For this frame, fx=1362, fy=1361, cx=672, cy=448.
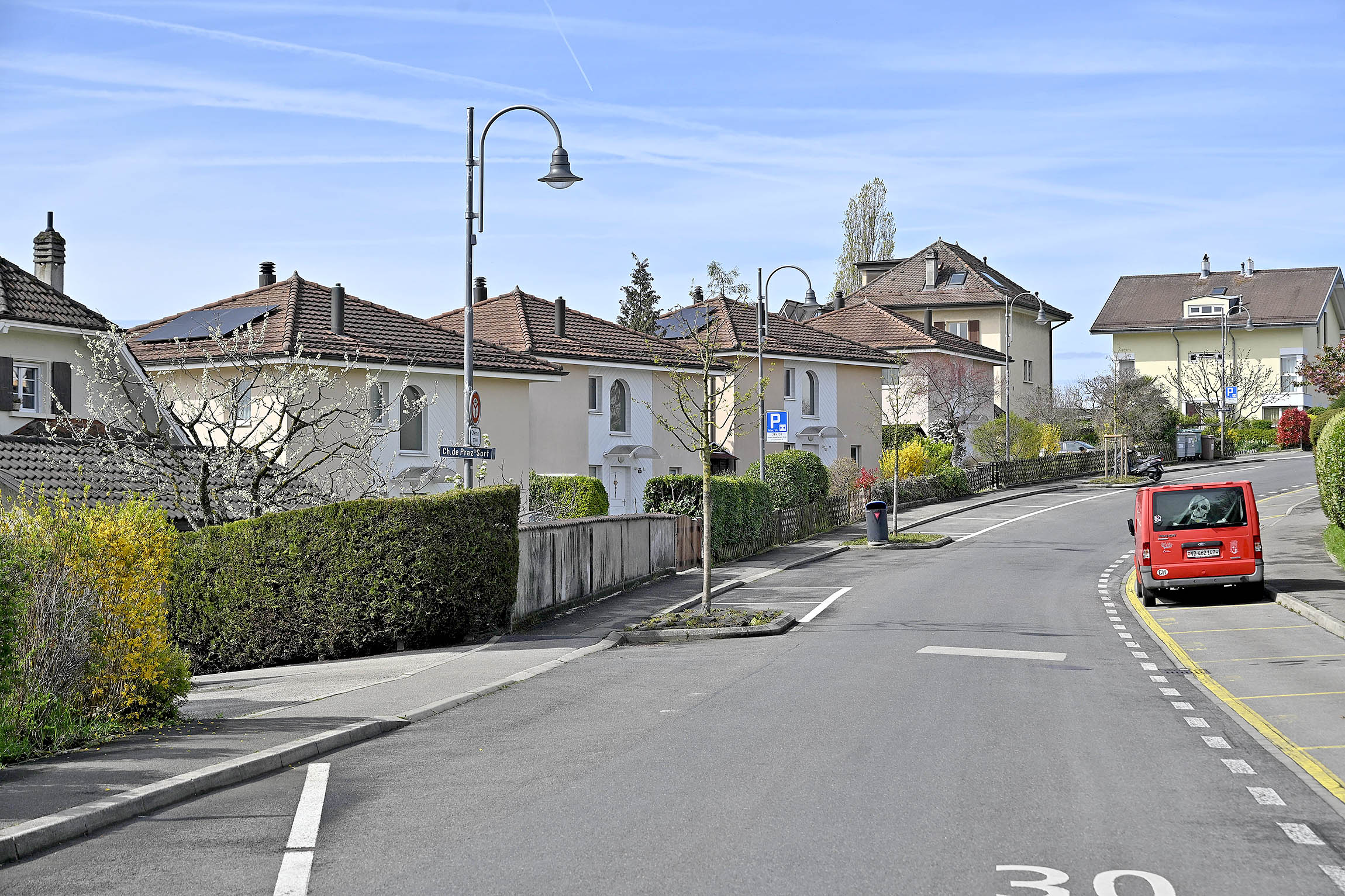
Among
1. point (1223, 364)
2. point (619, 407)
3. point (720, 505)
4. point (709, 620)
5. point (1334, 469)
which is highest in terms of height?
point (1223, 364)

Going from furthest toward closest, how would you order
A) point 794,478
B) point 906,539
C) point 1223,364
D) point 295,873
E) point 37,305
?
point 1223,364, point 794,478, point 906,539, point 37,305, point 295,873

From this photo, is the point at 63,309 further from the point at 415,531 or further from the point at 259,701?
the point at 259,701

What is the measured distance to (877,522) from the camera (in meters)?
36.6

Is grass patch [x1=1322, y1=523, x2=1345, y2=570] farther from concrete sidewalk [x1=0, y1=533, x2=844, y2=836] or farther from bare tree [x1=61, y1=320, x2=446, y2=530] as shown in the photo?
bare tree [x1=61, y1=320, x2=446, y2=530]

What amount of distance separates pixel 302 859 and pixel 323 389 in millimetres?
27085

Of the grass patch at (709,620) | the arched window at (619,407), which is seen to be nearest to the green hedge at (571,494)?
the arched window at (619,407)

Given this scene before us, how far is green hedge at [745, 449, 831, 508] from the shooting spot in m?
39.8

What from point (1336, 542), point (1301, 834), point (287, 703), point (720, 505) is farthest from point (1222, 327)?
point (1301, 834)

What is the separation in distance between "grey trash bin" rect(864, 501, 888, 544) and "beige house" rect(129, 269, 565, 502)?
399 inches

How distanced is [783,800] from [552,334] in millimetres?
39331

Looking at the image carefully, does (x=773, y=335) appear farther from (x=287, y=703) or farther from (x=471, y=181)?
(x=287, y=703)

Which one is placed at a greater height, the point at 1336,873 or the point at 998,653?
the point at 1336,873

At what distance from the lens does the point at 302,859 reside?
718 cm

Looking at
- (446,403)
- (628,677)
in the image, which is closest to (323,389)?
(446,403)
